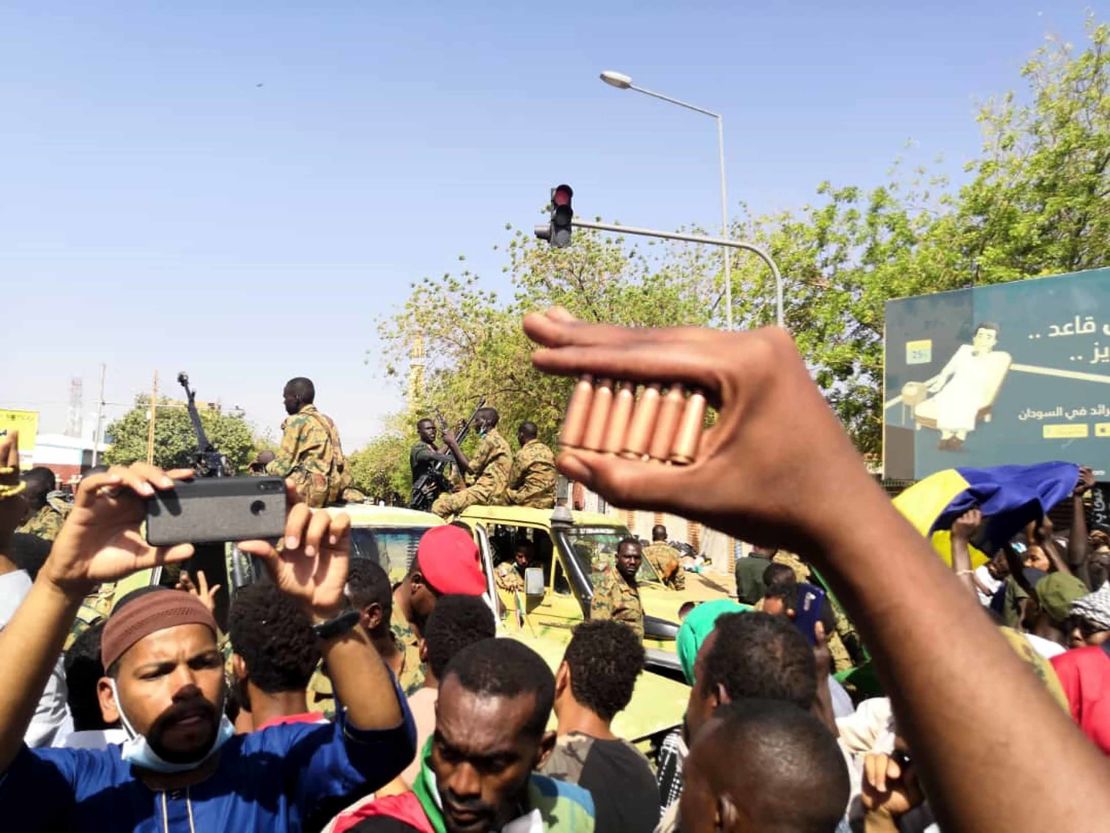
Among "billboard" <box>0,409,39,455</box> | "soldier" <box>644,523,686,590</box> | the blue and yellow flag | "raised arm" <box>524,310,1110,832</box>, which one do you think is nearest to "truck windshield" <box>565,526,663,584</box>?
"soldier" <box>644,523,686,590</box>

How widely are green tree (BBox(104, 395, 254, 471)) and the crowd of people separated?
183 feet

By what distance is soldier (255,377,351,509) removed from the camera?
261 inches

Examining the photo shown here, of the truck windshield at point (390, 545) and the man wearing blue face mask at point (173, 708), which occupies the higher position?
the man wearing blue face mask at point (173, 708)

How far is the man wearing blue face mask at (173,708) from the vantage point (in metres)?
1.72

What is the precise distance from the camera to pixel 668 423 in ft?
2.63

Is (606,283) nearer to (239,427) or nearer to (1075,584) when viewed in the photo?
(1075,584)

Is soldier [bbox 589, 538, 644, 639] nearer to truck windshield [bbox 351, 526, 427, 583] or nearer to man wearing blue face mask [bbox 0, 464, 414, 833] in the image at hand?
truck windshield [bbox 351, 526, 427, 583]

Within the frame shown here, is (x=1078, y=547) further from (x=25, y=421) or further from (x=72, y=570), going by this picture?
(x=25, y=421)

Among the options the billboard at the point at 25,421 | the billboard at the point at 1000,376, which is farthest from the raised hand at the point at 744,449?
the billboard at the point at 25,421

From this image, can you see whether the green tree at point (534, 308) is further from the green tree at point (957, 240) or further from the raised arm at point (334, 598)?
the raised arm at point (334, 598)

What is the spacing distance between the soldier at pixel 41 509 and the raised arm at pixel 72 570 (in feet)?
19.1

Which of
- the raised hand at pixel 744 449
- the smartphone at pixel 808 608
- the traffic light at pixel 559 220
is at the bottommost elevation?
the smartphone at pixel 808 608

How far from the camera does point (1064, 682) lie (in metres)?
2.78

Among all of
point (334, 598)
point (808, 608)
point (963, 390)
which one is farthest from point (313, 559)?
point (963, 390)
